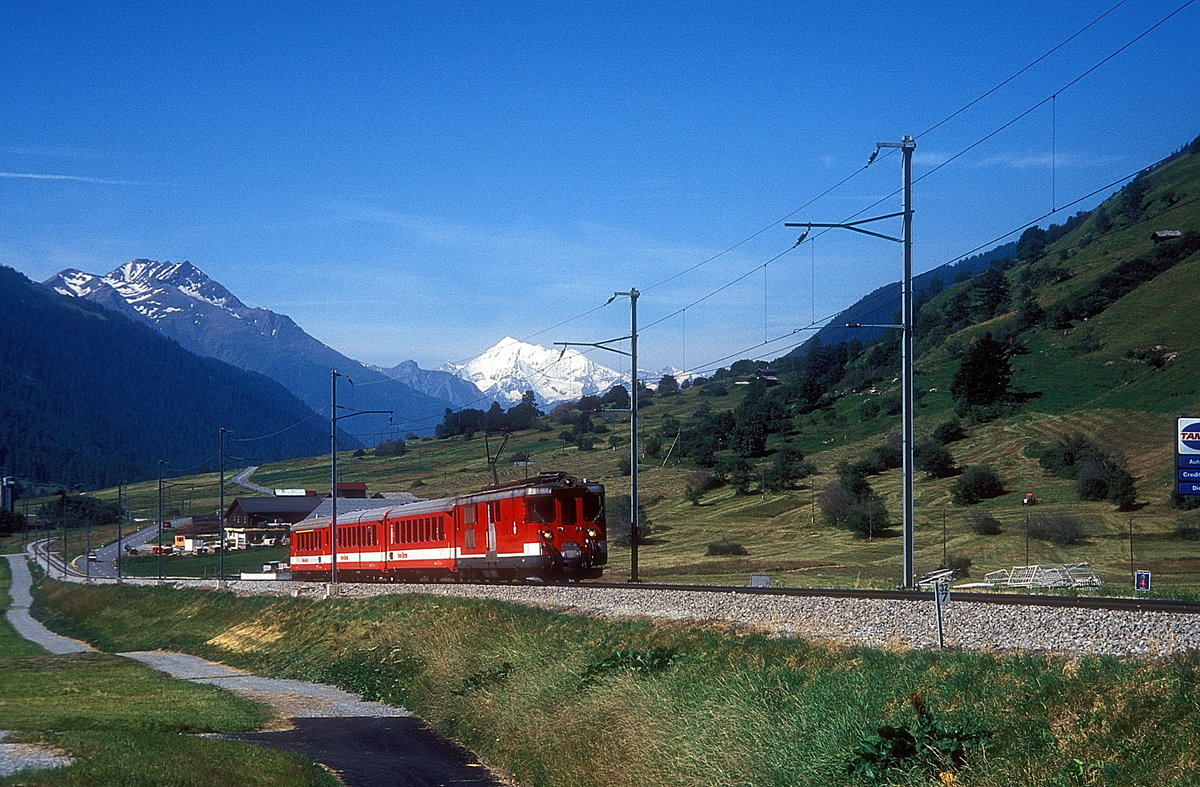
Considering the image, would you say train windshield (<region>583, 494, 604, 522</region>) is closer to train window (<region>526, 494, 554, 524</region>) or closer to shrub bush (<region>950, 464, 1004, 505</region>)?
train window (<region>526, 494, 554, 524</region>)

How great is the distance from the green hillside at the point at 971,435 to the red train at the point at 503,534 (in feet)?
34.1

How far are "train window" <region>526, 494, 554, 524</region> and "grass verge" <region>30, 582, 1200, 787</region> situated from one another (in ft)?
22.7

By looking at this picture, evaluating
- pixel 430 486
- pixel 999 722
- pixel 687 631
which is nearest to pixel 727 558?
pixel 687 631

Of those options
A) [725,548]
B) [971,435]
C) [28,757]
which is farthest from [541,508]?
[971,435]

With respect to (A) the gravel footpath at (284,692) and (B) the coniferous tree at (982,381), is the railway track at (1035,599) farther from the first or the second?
(B) the coniferous tree at (982,381)

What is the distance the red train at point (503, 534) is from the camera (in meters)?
41.8

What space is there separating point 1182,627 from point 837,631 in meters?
→ 6.53

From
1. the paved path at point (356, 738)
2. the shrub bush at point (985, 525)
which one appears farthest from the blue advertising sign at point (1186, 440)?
the shrub bush at point (985, 525)

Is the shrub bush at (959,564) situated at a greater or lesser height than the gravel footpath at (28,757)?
lesser

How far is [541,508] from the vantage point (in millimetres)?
41656

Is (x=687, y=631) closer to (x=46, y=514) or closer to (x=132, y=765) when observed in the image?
(x=132, y=765)

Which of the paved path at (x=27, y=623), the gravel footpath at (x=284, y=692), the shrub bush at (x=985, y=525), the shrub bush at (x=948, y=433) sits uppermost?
the shrub bush at (x=948, y=433)

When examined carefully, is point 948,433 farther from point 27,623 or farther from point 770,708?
point 770,708

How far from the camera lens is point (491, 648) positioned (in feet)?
98.8
